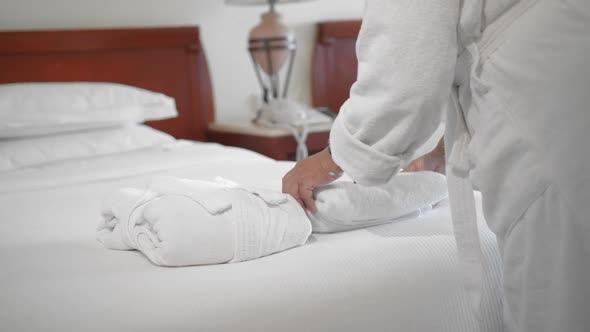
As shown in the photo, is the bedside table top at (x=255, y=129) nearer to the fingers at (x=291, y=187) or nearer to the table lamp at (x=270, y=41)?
the table lamp at (x=270, y=41)

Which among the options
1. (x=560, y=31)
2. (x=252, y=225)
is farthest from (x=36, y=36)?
(x=560, y=31)

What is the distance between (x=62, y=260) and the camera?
108 cm

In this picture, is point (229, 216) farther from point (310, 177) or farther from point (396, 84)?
point (396, 84)

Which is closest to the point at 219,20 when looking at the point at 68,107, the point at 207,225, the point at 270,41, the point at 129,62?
the point at 270,41

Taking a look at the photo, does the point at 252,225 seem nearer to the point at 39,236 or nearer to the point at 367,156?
the point at 367,156

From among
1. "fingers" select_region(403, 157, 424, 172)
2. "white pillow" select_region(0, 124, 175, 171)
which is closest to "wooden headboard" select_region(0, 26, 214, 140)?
"white pillow" select_region(0, 124, 175, 171)

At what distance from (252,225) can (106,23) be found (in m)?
1.94

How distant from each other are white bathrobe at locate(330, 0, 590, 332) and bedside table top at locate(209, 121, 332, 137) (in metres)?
1.72

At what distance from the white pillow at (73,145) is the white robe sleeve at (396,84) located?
51.7 inches

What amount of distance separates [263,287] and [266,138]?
1742 millimetres

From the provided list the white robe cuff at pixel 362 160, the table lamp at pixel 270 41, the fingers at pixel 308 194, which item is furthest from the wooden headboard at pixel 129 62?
the white robe cuff at pixel 362 160

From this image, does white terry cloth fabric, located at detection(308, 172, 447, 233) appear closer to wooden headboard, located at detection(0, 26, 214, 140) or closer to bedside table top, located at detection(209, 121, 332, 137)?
bedside table top, located at detection(209, 121, 332, 137)

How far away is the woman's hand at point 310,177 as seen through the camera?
1085mm

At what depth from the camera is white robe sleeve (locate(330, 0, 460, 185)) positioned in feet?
2.82
